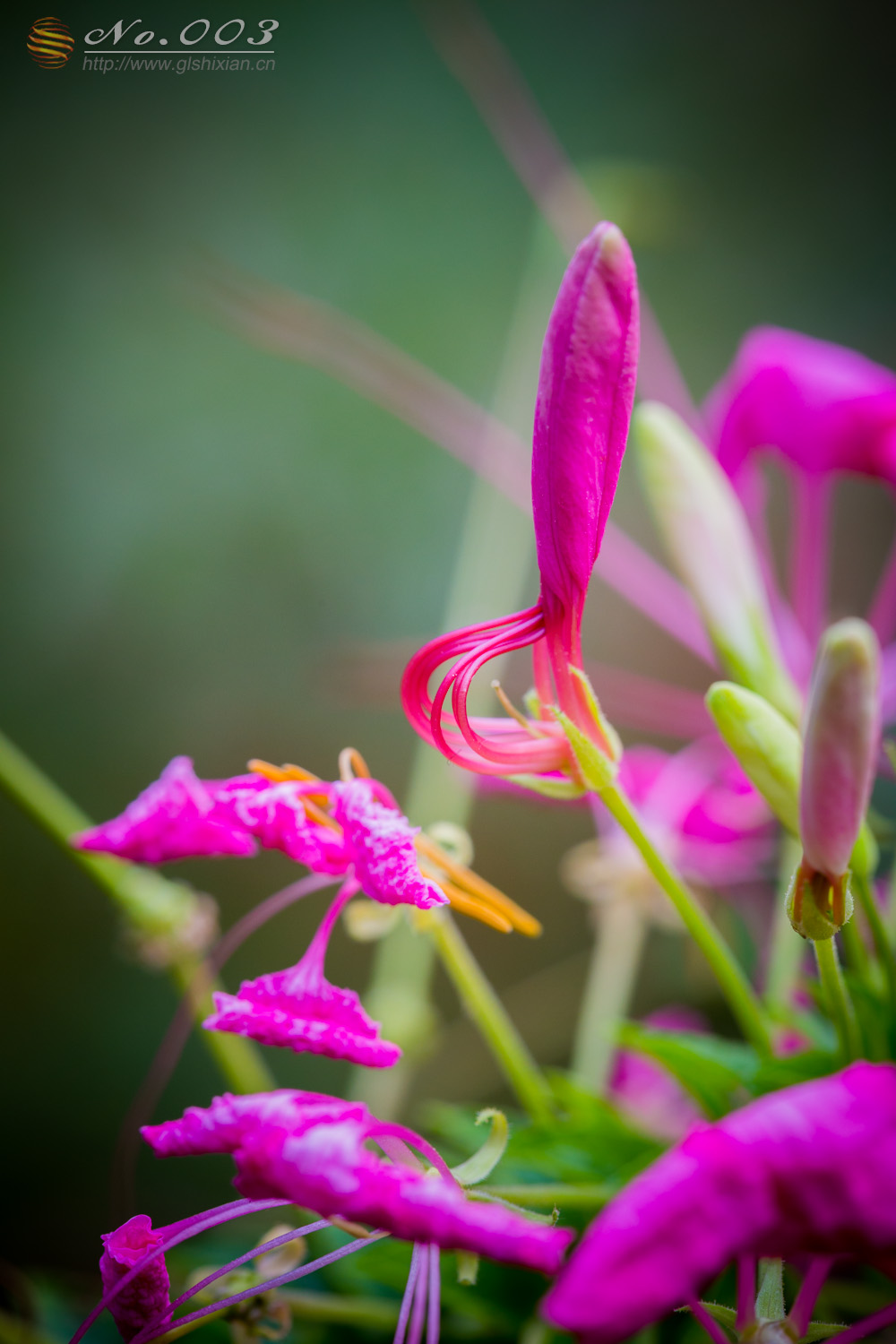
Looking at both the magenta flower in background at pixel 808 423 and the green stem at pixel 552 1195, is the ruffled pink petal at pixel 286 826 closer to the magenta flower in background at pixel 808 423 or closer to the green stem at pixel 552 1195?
the green stem at pixel 552 1195

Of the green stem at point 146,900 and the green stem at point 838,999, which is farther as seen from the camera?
the green stem at point 146,900

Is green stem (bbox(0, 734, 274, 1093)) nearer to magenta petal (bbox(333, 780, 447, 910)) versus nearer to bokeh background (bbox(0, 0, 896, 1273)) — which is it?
magenta petal (bbox(333, 780, 447, 910))

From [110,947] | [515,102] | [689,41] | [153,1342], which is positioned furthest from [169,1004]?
[689,41]

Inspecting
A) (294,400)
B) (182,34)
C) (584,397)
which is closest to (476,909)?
(584,397)

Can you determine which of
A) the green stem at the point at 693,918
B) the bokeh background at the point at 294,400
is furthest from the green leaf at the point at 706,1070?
the bokeh background at the point at 294,400

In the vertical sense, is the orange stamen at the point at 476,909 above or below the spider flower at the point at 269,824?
below

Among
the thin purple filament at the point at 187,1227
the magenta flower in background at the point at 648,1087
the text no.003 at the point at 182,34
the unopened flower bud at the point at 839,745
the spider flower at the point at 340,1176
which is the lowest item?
the magenta flower in background at the point at 648,1087

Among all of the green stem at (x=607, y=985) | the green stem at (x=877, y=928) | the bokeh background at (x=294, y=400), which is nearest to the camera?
the green stem at (x=877, y=928)
